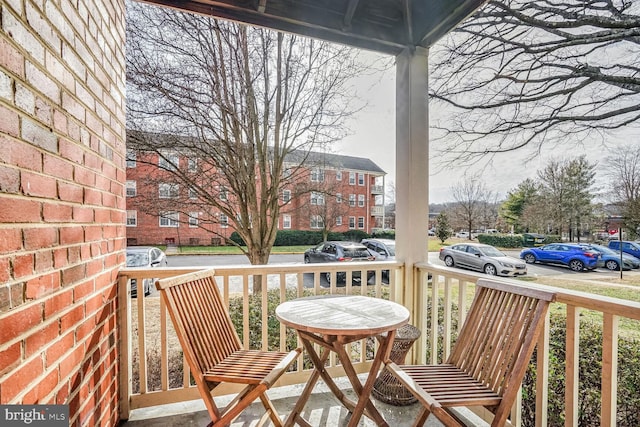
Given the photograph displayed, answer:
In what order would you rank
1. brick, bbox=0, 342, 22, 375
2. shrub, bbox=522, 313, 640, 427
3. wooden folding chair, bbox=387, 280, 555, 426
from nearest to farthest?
brick, bbox=0, 342, 22, 375, wooden folding chair, bbox=387, 280, 555, 426, shrub, bbox=522, 313, 640, 427

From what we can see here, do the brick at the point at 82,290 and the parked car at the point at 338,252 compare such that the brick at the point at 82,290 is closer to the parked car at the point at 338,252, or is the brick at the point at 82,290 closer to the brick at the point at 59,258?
the brick at the point at 59,258

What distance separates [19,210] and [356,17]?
276 cm

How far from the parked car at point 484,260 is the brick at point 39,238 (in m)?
2.75

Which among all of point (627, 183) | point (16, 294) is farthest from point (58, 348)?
point (627, 183)

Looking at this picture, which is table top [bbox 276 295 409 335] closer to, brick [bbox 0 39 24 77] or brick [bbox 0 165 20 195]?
brick [bbox 0 165 20 195]

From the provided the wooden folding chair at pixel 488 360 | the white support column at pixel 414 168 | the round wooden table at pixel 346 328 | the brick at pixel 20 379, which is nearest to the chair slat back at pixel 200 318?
the round wooden table at pixel 346 328

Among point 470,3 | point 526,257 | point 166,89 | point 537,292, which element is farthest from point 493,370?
point 166,89

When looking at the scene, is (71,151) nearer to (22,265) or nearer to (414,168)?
(22,265)

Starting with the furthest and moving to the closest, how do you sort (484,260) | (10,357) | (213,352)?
(484,260)
(213,352)
(10,357)

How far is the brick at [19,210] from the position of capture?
2.85 feet

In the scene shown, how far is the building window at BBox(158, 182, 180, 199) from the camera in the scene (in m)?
4.72

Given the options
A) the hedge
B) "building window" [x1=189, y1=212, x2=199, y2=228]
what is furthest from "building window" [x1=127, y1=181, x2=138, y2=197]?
the hedge

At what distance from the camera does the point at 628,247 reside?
2.18m

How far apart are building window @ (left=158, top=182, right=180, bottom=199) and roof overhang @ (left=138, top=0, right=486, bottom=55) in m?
2.84
